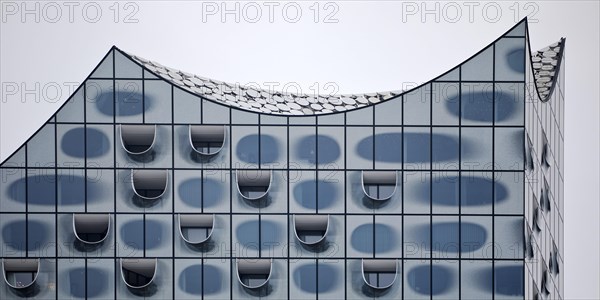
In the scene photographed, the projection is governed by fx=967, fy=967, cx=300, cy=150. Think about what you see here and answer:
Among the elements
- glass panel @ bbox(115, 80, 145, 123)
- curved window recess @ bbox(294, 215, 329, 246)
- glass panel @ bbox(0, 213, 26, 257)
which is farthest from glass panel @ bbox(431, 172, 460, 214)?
glass panel @ bbox(0, 213, 26, 257)

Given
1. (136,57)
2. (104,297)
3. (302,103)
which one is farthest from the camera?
(302,103)

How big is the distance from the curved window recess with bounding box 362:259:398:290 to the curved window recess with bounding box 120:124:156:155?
316 inches

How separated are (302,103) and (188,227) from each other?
8.54 metres

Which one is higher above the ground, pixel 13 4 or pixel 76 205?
pixel 13 4

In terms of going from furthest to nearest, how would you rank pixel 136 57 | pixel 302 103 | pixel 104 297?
pixel 302 103, pixel 136 57, pixel 104 297

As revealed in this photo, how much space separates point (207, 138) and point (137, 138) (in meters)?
2.29

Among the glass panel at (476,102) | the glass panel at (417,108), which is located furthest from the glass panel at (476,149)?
the glass panel at (417,108)

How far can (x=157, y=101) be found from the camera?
3153 centimetres

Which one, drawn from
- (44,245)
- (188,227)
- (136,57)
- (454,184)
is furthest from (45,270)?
(454,184)

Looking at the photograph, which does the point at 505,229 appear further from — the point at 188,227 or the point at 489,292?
the point at 188,227

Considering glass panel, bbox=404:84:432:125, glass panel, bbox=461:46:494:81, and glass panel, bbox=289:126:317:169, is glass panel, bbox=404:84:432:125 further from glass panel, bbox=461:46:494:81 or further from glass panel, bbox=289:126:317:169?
glass panel, bbox=289:126:317:169

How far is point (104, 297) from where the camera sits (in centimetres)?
3086

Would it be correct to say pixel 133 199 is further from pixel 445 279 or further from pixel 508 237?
pixel 508 237

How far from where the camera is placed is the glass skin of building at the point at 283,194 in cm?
3097
